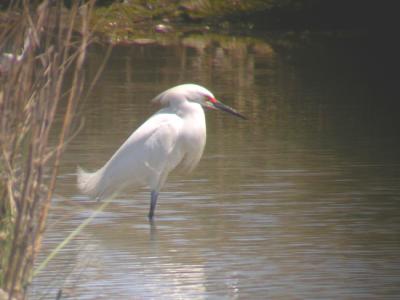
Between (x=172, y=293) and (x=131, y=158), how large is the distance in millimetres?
2496

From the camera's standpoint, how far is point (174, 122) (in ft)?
28.1

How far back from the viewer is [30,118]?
4.23 m

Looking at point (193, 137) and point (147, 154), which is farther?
point (193, 137)

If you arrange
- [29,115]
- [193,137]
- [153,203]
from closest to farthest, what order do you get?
[29,115], [153,203], [193,137]

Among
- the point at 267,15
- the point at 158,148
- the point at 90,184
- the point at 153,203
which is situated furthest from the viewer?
the point at 267,15

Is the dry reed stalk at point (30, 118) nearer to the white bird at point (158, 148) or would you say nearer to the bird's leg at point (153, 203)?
the bird's leg at point (153, 203)

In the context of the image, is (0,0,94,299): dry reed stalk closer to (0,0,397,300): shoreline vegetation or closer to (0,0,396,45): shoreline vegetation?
(0,0,397,300): shoreline vegetation

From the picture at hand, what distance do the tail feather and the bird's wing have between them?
10 centimetres

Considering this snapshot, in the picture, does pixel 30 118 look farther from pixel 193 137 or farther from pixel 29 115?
pixel 193 137

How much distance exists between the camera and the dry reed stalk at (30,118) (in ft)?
13.3

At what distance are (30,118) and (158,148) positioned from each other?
14.1 feet

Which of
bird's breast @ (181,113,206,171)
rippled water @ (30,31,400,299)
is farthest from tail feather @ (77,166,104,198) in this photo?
bird's breast @ (181,113,206,171)

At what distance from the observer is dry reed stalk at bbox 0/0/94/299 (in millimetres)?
4047

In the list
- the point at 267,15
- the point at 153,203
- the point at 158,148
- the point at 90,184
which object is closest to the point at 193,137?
the point at 158,148
